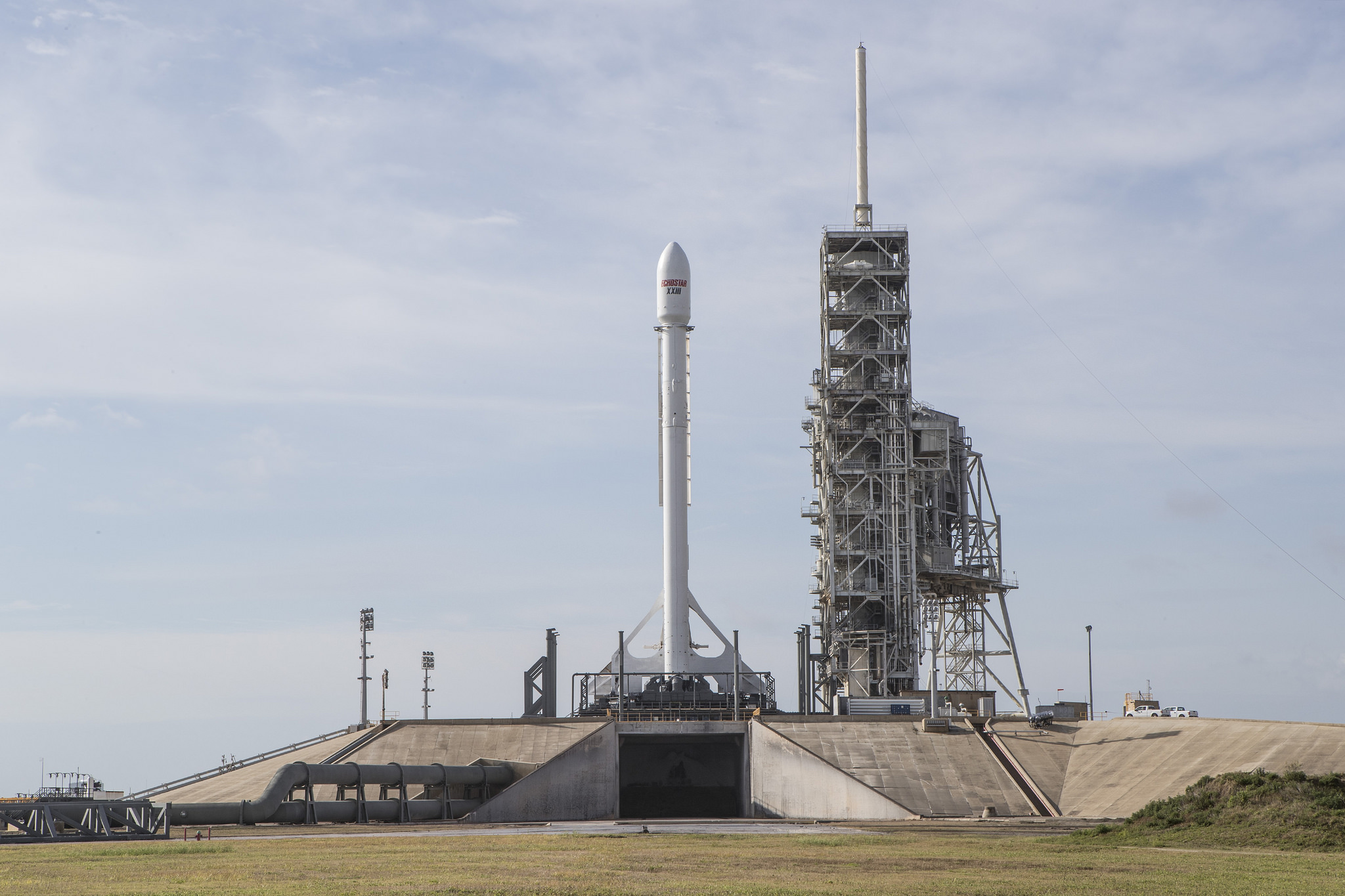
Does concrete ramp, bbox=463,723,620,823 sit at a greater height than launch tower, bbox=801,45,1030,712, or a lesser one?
lesser

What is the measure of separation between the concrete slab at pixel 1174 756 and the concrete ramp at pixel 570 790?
18.3 meters

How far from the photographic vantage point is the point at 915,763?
181 feet

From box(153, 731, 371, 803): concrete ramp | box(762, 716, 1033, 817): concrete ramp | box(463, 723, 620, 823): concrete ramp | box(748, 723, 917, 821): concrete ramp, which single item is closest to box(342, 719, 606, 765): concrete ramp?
box(463, 723, 620, 823): concrete ramp

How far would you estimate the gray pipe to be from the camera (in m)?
45.0

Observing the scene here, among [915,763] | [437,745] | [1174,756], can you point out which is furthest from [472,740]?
[1174,756]

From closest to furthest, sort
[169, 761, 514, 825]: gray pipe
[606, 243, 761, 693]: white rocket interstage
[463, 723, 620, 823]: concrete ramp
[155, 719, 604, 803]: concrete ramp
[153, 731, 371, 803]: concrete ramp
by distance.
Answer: [169, 761, 514, 825]: gray pipe
[153, 731, 371, 803]: concrete ramp
[463, 723, 620, 823]: concrete ramp
[155, 719, 604, 803]: concrete ramp
[606, 243, 761, 693]: white rocket interstage

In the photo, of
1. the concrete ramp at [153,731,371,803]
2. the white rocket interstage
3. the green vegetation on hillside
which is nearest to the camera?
the green vegetation on hillside

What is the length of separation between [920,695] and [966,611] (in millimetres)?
14033

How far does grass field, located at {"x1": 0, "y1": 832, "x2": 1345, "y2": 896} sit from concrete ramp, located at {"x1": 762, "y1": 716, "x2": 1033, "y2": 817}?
1482cm

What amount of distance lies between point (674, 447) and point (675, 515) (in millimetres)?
3482

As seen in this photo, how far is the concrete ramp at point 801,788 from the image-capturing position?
52.1 meters

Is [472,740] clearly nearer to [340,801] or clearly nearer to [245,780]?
[245,780]

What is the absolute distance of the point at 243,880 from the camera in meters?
24.7

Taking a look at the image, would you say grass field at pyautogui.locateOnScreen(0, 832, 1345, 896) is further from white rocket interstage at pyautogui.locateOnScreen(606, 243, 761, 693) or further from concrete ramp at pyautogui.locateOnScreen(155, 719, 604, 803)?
white rocket interstage at pyautogui.locateOnScreen(606, 243, 761, 693)
